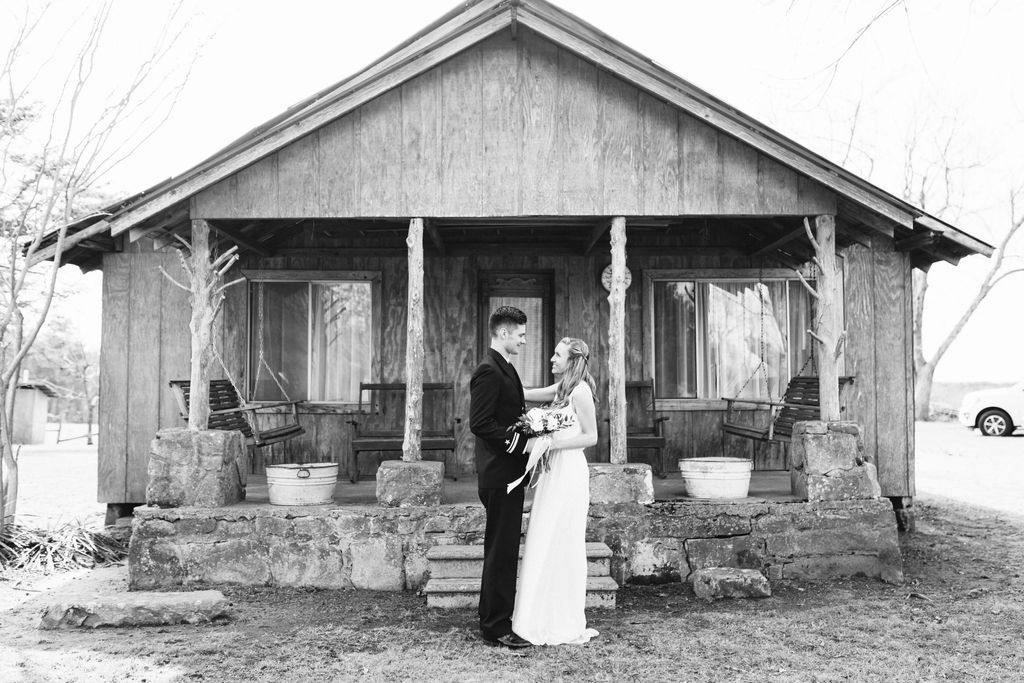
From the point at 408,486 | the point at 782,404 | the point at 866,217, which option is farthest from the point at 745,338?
the point at 408,486

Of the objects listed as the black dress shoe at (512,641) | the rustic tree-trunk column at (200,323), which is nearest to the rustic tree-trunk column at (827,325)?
the black dress shoe at (512,641)

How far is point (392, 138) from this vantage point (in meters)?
7.32

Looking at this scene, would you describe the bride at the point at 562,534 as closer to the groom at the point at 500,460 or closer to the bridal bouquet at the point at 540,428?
the bridal bouquet at the point at 540,428

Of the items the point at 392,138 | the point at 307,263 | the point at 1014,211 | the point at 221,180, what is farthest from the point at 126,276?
the point at 1014,211

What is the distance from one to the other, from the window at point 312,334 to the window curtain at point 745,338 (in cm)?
392

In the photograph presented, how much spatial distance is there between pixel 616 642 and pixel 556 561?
0.65 meters

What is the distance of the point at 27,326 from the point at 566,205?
23062mm

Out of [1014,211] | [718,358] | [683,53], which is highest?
[683,53]

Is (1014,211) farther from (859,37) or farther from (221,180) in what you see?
(221,180)

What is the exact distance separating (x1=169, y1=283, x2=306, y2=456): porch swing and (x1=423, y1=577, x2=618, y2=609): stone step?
276cm

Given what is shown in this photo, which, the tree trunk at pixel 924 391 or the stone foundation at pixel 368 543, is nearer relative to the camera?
the stone foundation at pixel 368 543

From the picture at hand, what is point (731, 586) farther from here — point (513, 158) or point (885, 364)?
point (513, 158)

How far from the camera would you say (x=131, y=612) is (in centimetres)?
574

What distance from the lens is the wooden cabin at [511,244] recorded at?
7.26 meters
